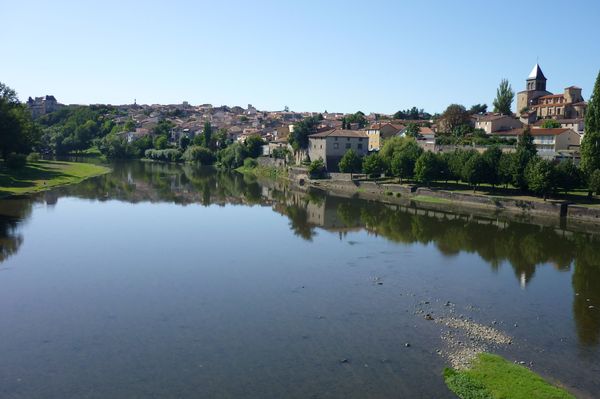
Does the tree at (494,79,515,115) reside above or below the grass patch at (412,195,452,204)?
above

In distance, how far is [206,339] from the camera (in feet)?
43.8

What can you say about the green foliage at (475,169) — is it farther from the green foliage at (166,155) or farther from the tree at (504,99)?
the green foliage at (166,155)

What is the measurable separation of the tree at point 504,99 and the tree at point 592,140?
118 feet

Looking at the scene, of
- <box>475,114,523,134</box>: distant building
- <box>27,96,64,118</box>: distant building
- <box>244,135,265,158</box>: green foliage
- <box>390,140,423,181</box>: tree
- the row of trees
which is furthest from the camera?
<box>27,96,64,118</box>: distant building

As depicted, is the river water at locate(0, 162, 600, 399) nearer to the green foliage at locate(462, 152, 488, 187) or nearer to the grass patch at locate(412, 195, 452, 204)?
the grass patch at locate(412, 195, 452, 204)

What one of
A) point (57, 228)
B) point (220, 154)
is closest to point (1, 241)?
point (57, 228)

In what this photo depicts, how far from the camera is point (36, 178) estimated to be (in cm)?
4575

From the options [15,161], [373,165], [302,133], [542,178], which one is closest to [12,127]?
[15,161]

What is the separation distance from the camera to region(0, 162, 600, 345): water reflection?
2114 cm

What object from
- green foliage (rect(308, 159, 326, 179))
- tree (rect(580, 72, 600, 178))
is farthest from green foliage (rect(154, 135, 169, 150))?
tree (rect(580, 72, 600, 178))

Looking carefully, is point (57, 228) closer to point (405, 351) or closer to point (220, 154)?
point (405, 351)

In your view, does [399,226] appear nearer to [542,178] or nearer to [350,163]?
[542,178]

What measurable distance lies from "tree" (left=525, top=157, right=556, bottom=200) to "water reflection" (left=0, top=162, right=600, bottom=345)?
4347 millimetres

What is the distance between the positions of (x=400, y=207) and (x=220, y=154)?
4362cm
